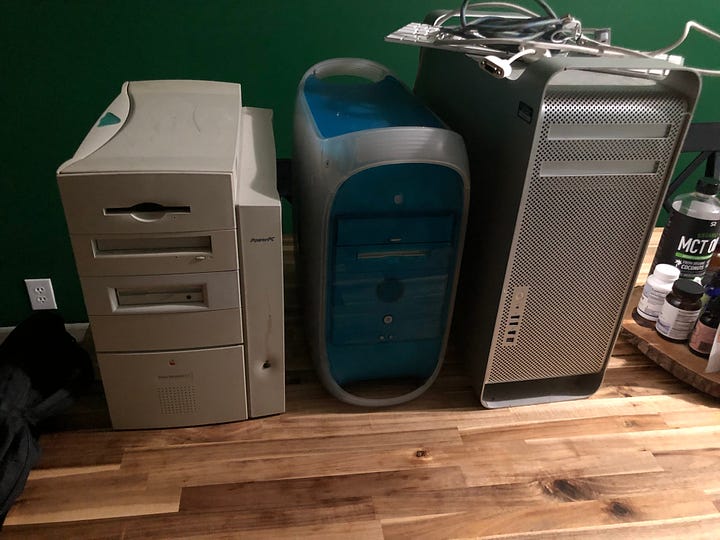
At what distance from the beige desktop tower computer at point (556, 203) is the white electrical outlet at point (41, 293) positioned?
3.27 feet

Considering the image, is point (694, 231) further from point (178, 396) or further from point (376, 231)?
point (178, 396)

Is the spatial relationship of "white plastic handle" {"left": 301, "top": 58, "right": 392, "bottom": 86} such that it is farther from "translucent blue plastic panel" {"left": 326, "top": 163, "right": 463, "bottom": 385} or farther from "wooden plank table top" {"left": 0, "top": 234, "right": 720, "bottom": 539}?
"wooden plank table top" {"left": 0, "top": 234, "right": 720, "bottom": 539}

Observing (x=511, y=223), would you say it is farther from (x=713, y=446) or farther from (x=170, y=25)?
(x=170, y=25)

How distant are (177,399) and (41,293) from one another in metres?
0.69

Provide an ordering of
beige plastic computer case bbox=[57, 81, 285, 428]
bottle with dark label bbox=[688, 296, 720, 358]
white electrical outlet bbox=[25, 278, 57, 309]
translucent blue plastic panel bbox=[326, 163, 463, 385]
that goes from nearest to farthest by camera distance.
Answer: beige plastic computer case bbox=[57, 81, 285, 428]
translucent blue plastic panel bbox=[326, 163, 463, 385]
bottle with dark label bbox=[688, 296, 720, 358]
white electrical outlet bbox=[25, 278, 57, 309]

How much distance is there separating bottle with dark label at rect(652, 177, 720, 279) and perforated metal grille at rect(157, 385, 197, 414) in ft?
3.25

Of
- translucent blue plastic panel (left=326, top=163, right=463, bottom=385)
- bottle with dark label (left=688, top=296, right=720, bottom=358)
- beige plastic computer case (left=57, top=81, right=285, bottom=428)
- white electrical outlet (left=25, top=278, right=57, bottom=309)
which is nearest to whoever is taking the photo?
beige plastic computer case (left=57, top=81, right=285, bottom=428)

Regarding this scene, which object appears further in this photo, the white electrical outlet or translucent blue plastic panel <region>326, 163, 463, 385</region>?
the white electrical outlet

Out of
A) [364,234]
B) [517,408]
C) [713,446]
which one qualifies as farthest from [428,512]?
[713,446]

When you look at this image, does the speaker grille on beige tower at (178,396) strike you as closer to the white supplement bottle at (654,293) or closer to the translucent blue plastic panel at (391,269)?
the translucent blue plastic panel at (391,269)

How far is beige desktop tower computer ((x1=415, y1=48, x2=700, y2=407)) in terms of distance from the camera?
0.85m

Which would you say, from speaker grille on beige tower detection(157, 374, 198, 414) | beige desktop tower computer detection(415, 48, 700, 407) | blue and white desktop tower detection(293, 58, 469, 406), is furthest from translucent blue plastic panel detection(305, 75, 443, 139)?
speaker grille on beige tower detection(157, 374, 198, 414)

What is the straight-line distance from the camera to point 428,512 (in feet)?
2.93

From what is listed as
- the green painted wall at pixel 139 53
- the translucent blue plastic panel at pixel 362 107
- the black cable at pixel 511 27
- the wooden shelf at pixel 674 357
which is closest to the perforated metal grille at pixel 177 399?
the translucent blue plastic panel at pixel 362 107
